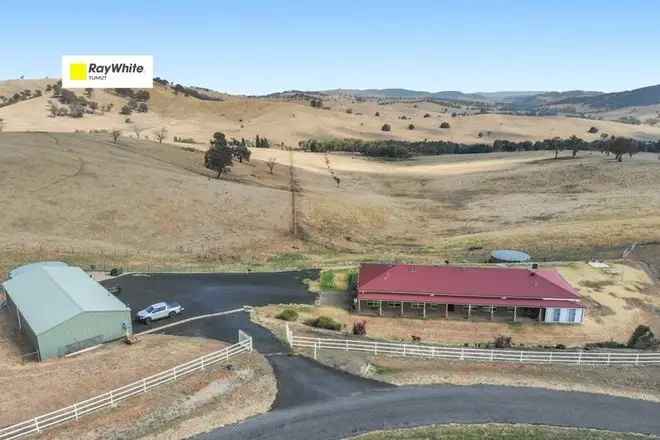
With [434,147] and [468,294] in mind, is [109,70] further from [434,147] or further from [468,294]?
[434,147]

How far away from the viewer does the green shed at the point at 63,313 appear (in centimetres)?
3014

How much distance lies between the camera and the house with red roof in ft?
135

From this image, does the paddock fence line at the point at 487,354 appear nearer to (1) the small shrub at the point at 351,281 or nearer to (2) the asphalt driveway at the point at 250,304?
(2) the asphalt driveway at the point at 250,304

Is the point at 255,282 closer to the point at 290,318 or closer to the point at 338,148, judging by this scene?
the point at 290,318

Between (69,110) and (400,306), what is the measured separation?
172 m

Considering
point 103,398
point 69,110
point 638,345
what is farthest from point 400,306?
point 69,110

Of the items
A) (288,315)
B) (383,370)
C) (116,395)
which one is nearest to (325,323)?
(288,315)

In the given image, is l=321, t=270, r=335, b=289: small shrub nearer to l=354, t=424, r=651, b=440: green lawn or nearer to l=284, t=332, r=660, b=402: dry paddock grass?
l=284, t=332, r=660, b=402: dry paddock grass

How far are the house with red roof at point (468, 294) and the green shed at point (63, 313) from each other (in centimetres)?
1875

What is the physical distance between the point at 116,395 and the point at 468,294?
2730cm

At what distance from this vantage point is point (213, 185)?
258 feet

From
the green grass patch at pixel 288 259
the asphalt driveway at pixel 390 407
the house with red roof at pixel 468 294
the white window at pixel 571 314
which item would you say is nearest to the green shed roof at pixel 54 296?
the asphalt driveway at pixel 390 407

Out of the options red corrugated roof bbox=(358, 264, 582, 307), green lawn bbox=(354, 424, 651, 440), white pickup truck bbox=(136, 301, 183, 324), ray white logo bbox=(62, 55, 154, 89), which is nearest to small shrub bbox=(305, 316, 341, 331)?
red corrugated roof bbox=(358, 264, 582, 307)

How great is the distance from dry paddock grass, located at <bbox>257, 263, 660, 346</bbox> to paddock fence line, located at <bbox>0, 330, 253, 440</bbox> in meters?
6.21
